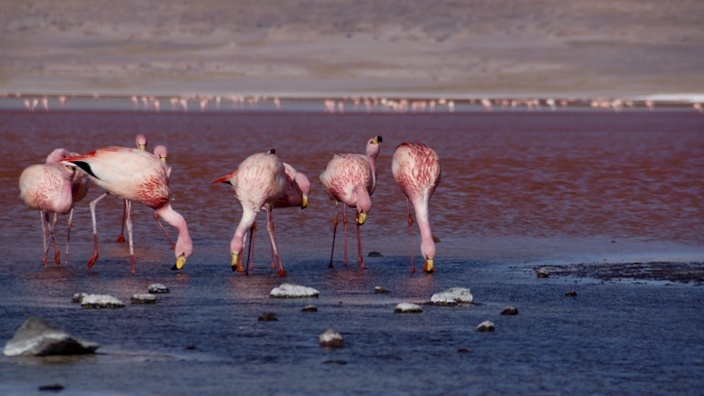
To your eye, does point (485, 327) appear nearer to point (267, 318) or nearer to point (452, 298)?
point (452, 298)

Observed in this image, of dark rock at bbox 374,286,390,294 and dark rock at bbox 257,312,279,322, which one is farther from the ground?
dark rock at bbox 257,312,279,322

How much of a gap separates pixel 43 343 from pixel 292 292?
3447mm

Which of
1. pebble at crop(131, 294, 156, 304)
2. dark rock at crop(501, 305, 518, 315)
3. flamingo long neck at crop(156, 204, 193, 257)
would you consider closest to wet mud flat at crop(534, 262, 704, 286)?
dark rock at crop(501, 305, 518, 315)

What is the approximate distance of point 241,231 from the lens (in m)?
13.2

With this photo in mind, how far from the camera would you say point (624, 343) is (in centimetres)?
927

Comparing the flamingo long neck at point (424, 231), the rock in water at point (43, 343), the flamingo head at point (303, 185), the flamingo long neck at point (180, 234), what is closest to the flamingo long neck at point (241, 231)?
the flamingo long neck at point (180, 234)

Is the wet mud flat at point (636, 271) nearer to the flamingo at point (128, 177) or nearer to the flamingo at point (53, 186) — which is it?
the flamingo at point (128, 177)

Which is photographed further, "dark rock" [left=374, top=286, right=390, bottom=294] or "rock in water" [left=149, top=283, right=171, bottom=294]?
"dark rock" [left=374, top=286, right=390, bottom=294]

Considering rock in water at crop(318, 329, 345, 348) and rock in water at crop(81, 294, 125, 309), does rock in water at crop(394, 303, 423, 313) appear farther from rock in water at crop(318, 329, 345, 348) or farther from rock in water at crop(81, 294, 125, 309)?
rock in water at crop(81, 294, 125, 309)

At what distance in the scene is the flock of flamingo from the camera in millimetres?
13391

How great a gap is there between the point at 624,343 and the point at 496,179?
17.5 m

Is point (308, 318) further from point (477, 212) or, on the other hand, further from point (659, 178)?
point (659, 178)

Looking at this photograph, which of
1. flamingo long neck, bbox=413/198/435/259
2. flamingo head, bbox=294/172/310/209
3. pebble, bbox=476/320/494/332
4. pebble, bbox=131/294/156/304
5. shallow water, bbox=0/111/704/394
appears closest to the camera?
shallow water, bbox=0/111/704/394

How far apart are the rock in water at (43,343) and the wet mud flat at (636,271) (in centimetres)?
607
